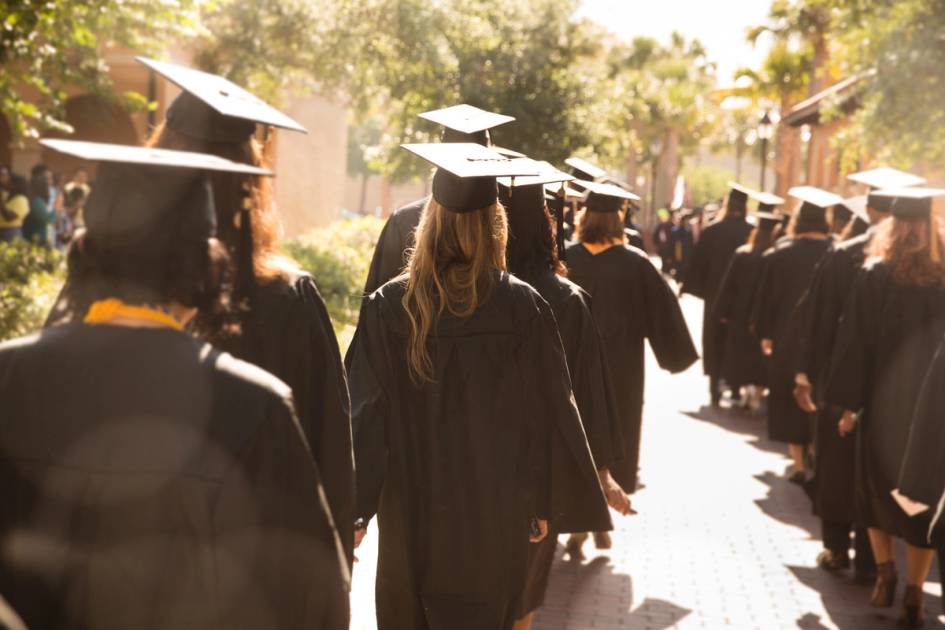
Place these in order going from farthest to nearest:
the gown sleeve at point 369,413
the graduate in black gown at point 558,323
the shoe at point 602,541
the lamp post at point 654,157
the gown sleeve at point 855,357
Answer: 1. the lamp post at point 654,157
2. the shoe at point 602,541
3. the gown sleeve at point 855,357
4. the graduate in black gown at point 558,323
5. the gown sleeve at point 369,413

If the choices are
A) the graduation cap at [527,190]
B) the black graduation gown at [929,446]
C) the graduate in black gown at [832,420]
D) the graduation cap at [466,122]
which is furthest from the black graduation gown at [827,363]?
the graduation cap at [466,122]

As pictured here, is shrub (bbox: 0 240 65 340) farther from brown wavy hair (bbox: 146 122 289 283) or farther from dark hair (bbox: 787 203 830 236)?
brown wavy hair (bbox: 146 122 289 283)

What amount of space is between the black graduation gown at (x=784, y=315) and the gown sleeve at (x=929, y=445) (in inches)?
176

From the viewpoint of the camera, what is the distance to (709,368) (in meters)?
13.3

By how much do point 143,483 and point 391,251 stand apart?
3.56 m

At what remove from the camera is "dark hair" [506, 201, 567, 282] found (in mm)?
5223

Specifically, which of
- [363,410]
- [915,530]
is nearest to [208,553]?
[363,410]

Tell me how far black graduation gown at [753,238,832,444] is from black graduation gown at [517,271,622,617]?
4626mm

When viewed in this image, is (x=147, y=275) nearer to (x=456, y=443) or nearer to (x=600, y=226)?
(x=456, y=443)

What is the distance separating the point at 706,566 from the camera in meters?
7.25

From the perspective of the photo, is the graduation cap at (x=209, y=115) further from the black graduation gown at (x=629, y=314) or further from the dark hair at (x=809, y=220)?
the dark hair at (x=809, y=220)

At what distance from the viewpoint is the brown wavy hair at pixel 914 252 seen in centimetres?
640

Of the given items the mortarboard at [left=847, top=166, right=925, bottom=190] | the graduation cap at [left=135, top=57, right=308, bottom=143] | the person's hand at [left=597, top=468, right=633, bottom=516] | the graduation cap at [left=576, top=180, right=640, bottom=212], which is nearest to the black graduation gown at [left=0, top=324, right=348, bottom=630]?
the graduation cap at [left=135, top=57, right=308, bottom=143]

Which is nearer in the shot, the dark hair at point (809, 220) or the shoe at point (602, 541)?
the shoe at point (602, 541)
